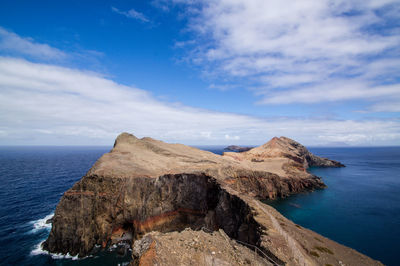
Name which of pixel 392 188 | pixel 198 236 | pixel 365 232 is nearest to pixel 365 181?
pixel 392 188

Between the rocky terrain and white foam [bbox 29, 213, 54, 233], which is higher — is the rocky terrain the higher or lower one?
the higher one

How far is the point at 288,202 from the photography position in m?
55.4

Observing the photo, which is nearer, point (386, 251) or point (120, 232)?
point (386, 251)

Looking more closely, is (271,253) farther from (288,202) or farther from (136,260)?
(288,202)

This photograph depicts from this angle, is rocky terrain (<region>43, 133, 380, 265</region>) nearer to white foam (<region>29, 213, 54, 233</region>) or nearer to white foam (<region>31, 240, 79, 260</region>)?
white foam (<region>31, 240, 79, 260</region>)

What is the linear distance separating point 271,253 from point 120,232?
99.0 feet

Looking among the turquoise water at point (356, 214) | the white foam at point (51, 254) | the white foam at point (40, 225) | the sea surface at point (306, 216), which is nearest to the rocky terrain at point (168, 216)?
the white foam at point (51, 254)

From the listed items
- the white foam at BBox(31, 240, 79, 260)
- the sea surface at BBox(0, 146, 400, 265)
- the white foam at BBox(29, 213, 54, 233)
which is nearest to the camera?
the sea surface at BBox(0, 146, 400, 265)

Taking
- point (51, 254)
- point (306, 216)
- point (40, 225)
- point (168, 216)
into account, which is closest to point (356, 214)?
point (306, 216)

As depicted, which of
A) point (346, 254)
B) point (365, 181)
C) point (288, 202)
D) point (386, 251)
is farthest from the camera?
point (365, 181)

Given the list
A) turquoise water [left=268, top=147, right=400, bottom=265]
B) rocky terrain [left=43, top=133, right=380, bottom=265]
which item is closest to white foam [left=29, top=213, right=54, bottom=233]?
rocky terrain [left=43, top=133, right=380, bottom=265]

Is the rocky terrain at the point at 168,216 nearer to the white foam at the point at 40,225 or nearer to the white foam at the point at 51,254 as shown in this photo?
the white foam at the point at 51,254

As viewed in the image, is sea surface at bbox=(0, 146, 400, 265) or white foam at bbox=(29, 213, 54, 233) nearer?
sea surface at bbox=(0, 146, 400, 265)

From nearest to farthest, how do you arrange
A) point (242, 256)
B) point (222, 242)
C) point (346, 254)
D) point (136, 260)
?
point (136, 260), point (242, 256), point (222, 242), point (346, 254)
